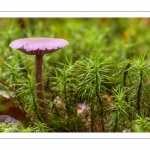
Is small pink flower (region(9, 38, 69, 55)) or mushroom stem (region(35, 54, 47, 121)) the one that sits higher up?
small pink flower (region(9, 38, 69, 55))

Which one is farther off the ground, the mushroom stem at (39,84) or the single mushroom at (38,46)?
the single mushroom at (38,46)

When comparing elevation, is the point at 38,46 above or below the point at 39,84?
above

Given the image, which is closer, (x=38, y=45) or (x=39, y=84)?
(x=38, y=45)

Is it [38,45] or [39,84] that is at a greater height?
[38,45]

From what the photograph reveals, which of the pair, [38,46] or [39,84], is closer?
[38,46]

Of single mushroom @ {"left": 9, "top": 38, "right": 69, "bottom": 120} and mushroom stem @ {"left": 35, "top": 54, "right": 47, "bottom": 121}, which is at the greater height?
single mushroom @ {"left": 9, "top": 38, "right": 69, "bottom": 120}

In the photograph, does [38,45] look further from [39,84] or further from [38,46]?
[39,84]

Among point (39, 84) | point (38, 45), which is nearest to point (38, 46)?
point (38, 45)
